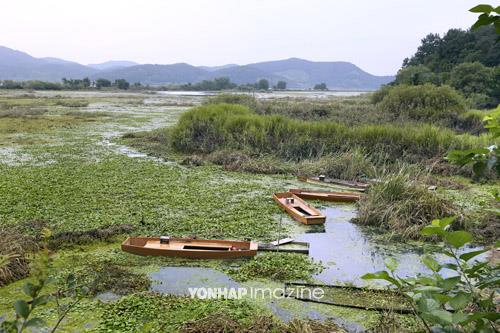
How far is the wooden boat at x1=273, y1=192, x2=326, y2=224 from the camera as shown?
5.97 metres

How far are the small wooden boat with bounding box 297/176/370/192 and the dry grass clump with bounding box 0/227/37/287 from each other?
17.7ft

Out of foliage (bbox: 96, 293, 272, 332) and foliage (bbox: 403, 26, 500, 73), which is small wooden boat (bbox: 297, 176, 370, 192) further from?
foliage (bbox: 403, 26, 500, 73)

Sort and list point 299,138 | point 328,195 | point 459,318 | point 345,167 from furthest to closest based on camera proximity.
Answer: point 299,138, point 345,167, point 328,195, point 459,318

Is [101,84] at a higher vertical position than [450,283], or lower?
higher

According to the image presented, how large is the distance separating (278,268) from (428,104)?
12484mm

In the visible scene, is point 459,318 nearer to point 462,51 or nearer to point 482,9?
point 482,9

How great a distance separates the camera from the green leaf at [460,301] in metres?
1.17

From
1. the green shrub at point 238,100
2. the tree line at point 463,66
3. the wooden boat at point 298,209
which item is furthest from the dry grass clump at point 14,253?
the tree line at point 463,66

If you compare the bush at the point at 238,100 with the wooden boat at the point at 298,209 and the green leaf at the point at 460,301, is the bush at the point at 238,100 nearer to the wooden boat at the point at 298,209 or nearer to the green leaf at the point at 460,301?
the wooden boat at the point at 298,209

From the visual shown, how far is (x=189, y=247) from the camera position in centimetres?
490

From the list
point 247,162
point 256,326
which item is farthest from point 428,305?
point 247,162

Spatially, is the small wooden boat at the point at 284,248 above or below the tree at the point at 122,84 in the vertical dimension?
below

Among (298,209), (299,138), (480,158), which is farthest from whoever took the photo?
(299,138)

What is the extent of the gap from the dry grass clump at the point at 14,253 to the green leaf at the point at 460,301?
12.3 feet
